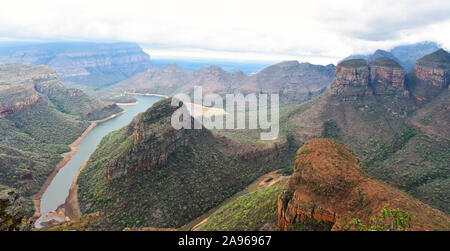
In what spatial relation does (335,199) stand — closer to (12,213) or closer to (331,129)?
(12,213)

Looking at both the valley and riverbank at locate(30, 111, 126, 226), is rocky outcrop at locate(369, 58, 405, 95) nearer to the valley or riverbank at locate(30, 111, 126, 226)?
the valley

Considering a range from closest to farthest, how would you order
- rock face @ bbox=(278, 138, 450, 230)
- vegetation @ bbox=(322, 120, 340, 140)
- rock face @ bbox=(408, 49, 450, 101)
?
rock face @ bbox=(278, 138, 450, 230) → vegetation @ bbox=(322, 120, 340, 140) → rock face @ bbox=(408, 49, 450, 101)

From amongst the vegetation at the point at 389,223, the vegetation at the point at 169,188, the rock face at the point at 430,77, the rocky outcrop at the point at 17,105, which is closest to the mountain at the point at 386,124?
the rock face at the point at 430,77

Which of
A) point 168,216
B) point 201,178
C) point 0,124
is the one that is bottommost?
point 168,216

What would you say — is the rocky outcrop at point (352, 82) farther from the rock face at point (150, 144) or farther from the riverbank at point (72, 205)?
the riverbank at point (72, 205)

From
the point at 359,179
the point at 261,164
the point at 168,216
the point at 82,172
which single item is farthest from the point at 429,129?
the point at 82,172

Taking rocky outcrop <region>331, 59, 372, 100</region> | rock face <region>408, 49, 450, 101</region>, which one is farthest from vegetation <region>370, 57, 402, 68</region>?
rock face <region>408, 49, 450, 101</region>

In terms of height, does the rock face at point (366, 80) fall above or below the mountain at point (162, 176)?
above

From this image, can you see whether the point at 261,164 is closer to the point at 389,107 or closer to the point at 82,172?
the point at 82,172
